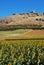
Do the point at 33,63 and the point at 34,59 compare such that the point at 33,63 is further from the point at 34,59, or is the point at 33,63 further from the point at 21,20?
the point at 21,20

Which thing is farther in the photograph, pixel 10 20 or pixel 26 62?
pixel 10 20

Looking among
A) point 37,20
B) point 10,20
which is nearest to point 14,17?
point 10,20

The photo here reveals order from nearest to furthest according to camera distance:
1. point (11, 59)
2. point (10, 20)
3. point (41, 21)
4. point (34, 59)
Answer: point (11, 59)
point (34, 59)
point (41, 21)
point (10, 20)

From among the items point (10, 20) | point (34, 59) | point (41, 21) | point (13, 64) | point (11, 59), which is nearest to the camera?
point (13, 64)

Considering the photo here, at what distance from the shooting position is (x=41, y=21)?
167 m

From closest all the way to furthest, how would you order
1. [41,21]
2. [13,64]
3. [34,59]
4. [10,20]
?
[13,64]
[34,59]
[41,21]
[10,20]

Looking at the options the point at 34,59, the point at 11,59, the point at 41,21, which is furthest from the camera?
the point at 41,21

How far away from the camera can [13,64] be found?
1580 cm

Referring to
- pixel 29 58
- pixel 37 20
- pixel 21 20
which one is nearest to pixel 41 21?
pixel 37 20

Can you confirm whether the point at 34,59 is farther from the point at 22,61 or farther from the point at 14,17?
the point at 14,17

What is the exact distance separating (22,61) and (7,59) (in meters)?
1.03

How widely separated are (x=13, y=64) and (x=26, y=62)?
6.93 feet

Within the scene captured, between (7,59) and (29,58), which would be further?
(29,58)

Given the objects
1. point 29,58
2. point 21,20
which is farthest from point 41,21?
point 29,58
